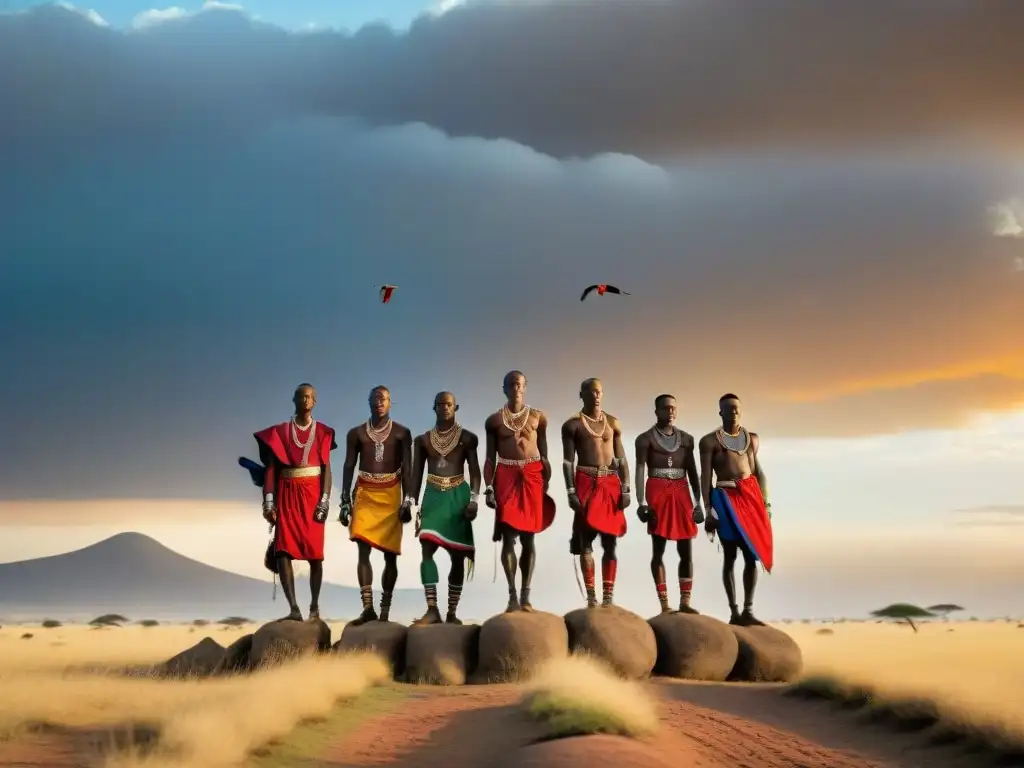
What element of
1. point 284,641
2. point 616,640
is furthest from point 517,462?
point 284,641

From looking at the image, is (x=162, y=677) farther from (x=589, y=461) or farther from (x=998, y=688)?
(x=998, y=688)

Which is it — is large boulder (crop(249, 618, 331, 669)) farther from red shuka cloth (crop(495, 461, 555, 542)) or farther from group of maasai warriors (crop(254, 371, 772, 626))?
red shuka cloth (crop(495, 461, 555, 542))

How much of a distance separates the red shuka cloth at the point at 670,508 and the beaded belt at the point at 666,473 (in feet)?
0.09

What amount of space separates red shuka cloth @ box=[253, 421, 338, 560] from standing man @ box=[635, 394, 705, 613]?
14.0ft

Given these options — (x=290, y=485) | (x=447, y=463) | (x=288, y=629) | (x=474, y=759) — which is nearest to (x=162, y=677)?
(x=288, y=629)

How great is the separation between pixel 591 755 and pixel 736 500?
715 centimetres

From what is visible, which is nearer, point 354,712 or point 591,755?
point 591,755

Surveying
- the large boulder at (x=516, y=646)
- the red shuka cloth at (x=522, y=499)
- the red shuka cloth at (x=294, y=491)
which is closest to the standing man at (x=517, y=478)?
the red shuka cloth at (x=522, y=499)

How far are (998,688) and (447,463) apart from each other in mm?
7037

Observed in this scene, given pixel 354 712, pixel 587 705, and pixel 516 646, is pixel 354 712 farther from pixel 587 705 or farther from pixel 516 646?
pixel 587 705

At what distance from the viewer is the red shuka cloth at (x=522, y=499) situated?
15.3m

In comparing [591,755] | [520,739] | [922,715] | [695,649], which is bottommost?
[591,755]

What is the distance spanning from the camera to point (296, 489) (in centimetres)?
1628

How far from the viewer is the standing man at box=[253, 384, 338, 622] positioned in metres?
16.2
